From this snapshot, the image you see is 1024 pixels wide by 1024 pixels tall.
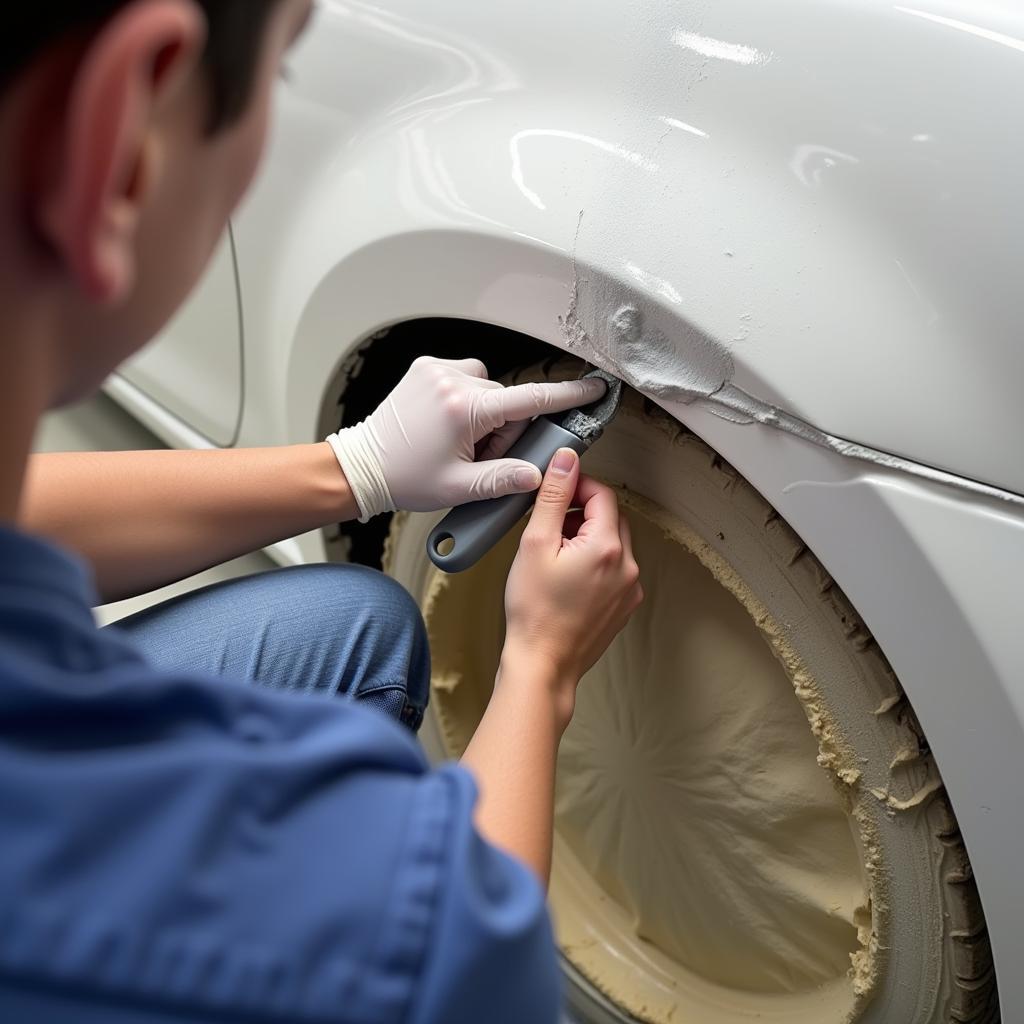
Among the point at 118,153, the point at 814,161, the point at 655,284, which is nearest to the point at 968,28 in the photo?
the point at 814,161

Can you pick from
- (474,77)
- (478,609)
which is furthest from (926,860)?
(474,77)

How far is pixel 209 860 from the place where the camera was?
0.37m

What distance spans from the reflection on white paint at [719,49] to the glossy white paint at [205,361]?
1.74ft

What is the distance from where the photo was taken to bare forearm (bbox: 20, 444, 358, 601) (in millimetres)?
847

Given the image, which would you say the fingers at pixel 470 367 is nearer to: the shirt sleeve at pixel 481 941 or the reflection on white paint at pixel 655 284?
the reflection on white paint at pixel 655 284

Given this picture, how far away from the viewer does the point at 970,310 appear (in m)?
0.58

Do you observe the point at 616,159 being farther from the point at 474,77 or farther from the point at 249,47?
the point at 249,47

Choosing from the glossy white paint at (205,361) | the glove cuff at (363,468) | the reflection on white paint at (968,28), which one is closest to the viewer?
the reflection on white paint at (968,28)

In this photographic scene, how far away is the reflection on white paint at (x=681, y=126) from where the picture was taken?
2.15ft

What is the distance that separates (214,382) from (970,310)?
2.82 ft

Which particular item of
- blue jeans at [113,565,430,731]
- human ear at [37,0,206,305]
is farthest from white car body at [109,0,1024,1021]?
human ear at [37,0,206,305]

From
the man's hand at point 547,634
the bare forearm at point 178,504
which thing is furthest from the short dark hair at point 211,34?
the bare forearm at point 178,504

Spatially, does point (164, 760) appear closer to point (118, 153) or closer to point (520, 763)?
point (118, 153)

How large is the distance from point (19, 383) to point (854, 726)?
551 millimetres
